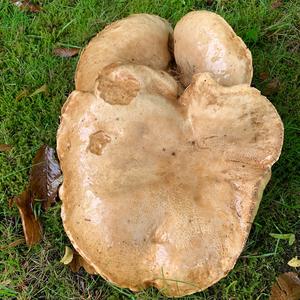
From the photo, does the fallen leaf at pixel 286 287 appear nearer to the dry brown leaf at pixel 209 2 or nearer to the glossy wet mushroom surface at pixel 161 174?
the glossy wet mushroom surface at pixel 161 174

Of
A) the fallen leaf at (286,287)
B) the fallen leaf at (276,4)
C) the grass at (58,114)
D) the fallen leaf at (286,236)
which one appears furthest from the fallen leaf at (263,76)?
the fallen leaf at (286,287)

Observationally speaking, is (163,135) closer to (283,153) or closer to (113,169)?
(113,169)

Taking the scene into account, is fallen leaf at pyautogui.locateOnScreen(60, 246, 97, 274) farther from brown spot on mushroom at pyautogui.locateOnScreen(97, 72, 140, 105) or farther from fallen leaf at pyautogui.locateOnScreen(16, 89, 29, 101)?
fallen leaf at pyautogui.locateOnScreen(16, 89, 29, 101)

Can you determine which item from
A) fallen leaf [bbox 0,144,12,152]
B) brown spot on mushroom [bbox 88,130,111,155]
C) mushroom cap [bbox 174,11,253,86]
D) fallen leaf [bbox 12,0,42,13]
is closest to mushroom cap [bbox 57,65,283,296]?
brown spot on mushroom [bbox 88,130,111,155]

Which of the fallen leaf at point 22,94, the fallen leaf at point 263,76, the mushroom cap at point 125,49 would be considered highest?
the mushroom cap at point 125,49

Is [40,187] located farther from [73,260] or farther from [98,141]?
[98,141]
